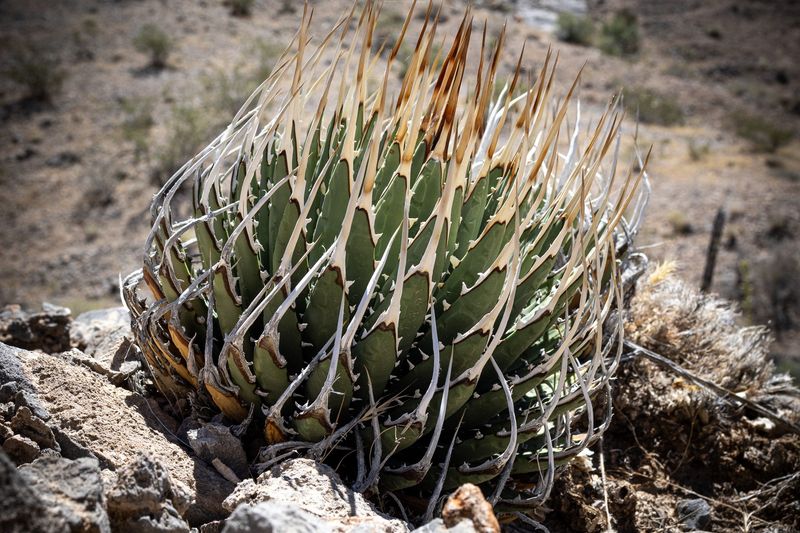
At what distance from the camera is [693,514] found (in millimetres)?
2682

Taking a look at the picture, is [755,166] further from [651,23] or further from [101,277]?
[651,23]

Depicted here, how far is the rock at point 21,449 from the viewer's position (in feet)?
6.00

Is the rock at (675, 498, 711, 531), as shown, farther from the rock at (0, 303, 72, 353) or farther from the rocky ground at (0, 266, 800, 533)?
the rock at (0, 303, 72, 353)

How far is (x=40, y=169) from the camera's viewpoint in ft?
46.9

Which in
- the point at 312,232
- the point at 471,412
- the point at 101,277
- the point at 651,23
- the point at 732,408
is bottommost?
the point at 101,277

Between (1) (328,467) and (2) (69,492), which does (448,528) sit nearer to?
(1) (328,467)

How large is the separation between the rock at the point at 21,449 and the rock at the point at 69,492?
277mm

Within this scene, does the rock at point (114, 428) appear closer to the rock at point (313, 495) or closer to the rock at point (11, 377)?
the rock at point (11, 377)

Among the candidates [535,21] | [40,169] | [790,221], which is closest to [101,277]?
[40,169]

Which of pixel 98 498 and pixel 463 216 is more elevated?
pixel 463 216

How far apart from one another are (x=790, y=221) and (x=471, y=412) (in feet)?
46.8

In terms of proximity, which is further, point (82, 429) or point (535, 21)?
point (535, 21)

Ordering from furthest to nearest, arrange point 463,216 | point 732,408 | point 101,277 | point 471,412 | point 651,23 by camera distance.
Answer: point 651,23
point 101,277
point 732,408
point 463,216
point 471,412

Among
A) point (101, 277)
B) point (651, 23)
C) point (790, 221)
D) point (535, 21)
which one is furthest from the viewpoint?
point (651, 23)
